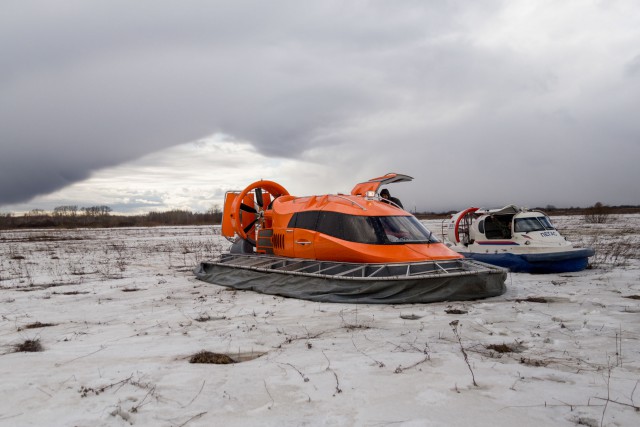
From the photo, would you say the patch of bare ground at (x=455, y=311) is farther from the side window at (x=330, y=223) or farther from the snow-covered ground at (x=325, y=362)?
the side window at (x=330, y=223)

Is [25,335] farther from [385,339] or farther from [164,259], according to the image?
[164,259]

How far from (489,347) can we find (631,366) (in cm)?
135

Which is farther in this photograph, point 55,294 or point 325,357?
point 55,294

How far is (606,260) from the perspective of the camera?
45.2 feet

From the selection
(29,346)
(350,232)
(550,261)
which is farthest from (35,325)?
(550,261)

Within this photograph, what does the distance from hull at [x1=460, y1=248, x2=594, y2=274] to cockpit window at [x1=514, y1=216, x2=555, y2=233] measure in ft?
3.24

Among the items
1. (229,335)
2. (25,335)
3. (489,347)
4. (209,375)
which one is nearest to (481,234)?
(489,347)

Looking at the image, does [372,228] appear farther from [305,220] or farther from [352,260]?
[305,220]

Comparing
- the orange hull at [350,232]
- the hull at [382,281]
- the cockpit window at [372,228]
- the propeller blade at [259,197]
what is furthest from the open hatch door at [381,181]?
the propeller blade at [259,197]

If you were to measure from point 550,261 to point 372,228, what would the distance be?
5.70 meters

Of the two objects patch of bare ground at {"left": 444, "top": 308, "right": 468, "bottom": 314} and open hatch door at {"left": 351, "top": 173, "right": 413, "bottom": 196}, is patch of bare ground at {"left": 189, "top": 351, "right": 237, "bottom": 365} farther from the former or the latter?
open hatch door at {"left": 351, "top": 173, "right": 413, "bottom": 196}

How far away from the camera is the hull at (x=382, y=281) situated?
755 centimetres

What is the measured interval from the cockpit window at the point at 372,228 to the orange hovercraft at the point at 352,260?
2cm

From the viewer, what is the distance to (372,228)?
28.7ft
